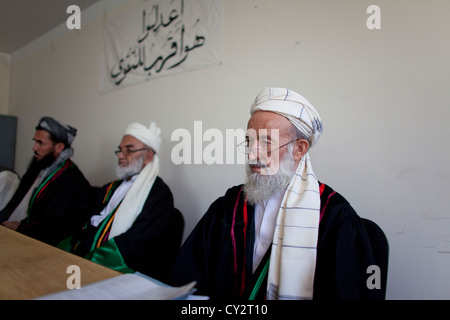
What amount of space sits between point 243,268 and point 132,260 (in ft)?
2.88

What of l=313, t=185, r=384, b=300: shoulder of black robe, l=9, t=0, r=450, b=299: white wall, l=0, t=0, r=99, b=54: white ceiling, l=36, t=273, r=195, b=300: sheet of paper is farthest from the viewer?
l=0, t=0, r=99, b=54: white ceiling

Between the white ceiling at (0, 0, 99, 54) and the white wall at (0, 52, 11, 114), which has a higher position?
the white ceiling at (0, 0, 99, 54)

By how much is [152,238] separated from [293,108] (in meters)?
1.25

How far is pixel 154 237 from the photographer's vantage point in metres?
1.86

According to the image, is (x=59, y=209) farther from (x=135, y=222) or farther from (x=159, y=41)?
(x=159, y=41)

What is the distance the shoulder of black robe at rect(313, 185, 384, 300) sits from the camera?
97cm

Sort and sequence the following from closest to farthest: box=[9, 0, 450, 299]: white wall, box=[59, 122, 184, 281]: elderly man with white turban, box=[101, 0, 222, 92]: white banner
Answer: box=[9, 0, 450, 299]: white wall < box=[59, 122, 184, 281]: elderly man with white turban < box=[101, 0, 222, 92]: white banner

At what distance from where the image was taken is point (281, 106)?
4.19ft

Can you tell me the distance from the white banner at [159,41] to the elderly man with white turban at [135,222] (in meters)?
0.81

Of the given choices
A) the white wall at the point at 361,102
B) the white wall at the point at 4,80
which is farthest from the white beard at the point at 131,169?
the white wall at the point at 4,80

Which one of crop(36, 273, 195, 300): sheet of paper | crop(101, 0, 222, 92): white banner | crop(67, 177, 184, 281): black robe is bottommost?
crop(67, 177, 184, 281): black robe

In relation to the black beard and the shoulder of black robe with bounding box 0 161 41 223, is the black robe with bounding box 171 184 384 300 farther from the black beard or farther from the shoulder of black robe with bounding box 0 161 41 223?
the shoulder of black robe with bounding box 0 161 41 223

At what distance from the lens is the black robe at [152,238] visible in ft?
5.79

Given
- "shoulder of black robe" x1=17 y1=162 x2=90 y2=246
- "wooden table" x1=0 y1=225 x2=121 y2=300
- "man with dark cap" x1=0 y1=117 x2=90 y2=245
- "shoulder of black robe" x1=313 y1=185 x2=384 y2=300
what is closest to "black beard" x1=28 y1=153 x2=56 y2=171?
"man with dark cap" x1=0 y1=117 x2=90 y2=245
